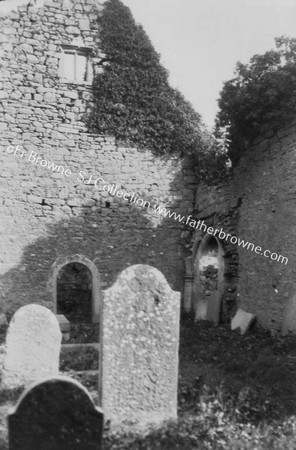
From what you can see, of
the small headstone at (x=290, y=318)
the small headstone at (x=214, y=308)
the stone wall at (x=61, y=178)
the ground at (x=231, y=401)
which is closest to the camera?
the ground at (x=231, y=401)

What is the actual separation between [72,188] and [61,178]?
0.42 meters

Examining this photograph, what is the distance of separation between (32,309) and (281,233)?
5.26 metres

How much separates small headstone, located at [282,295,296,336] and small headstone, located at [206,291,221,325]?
2456 mm

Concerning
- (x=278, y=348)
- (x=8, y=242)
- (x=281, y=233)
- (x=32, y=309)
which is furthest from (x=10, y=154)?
(x=278, y=348)

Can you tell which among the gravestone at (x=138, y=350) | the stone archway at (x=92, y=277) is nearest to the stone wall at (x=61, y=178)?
the stone archway at (x=92, y=277)

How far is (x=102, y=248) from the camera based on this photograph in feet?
42.0

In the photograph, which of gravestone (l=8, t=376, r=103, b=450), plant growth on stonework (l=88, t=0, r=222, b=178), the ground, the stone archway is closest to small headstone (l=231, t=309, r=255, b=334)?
the ground

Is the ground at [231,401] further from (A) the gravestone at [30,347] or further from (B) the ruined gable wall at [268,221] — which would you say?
(B) the ruined gable wall at [268,221]

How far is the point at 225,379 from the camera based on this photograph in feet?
21.0

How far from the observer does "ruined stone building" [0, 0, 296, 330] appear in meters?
12.4

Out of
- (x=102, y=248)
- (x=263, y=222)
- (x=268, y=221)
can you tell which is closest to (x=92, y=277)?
(x=102, y=248)

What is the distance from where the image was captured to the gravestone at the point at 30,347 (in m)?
6.62

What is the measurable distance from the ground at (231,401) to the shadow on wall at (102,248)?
4.89m

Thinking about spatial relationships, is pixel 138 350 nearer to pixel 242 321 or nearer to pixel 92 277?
pixel 242 321
